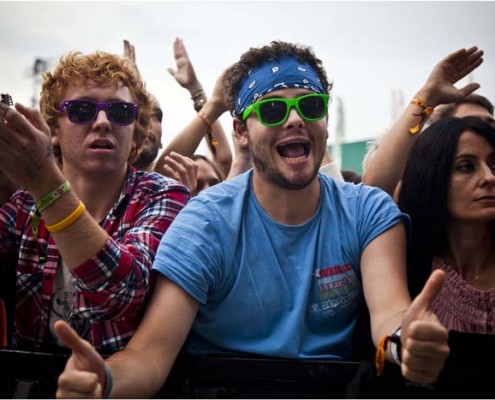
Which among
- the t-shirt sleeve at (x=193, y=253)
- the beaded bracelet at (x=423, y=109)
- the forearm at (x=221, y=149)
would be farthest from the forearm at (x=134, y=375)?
the forearm at (x=221, y=149)

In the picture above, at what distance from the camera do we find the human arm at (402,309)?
5.82 feet

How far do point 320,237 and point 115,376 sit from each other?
3.02 ft

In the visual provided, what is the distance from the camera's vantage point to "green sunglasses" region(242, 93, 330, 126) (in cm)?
266

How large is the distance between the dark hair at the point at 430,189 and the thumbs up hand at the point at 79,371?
1357 millimetres

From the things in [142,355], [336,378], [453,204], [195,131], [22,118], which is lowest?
[336,378]

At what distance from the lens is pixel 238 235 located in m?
2.51

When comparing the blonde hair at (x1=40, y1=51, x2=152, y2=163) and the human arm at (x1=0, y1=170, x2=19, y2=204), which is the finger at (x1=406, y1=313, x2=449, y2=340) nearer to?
the blonde hair at (x1=40, y1=51, x2=152, y2=163)

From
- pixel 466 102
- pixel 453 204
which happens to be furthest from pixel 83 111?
pixel 466 102

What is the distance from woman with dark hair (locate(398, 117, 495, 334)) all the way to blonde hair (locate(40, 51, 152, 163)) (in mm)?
1218

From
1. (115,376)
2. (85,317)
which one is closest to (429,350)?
(115,376)

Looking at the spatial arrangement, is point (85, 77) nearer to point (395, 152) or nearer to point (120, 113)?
point (120, 113)

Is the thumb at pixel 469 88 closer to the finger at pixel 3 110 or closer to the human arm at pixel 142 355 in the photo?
the human arm at pixel 142 355

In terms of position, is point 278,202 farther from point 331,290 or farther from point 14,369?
point 14,369

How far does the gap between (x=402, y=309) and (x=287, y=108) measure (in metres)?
0.90
